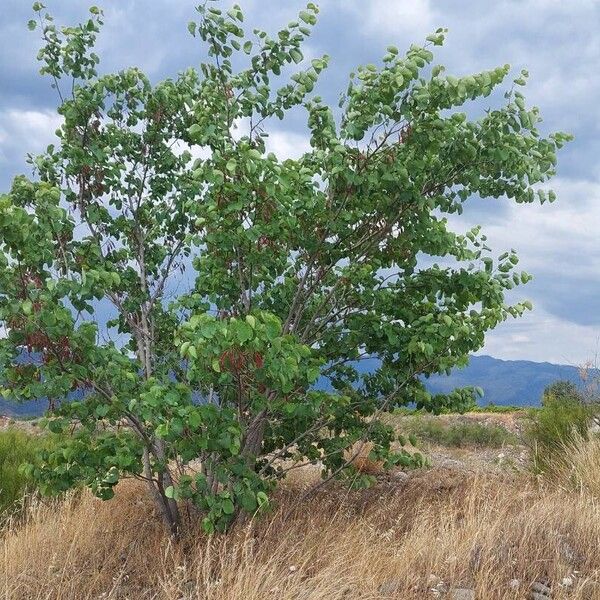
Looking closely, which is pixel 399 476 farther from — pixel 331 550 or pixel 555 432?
pixel 331 550

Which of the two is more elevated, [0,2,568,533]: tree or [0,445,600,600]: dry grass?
[0,2,568,533]: tree

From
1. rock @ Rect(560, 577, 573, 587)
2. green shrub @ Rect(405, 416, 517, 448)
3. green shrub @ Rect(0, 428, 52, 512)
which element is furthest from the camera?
green shrub @ Rect(405, 416, 517, 448)

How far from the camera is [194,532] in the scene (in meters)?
6.76

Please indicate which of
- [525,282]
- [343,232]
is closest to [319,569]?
[343,232]

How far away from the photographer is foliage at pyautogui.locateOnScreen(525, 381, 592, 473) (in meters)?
9.88

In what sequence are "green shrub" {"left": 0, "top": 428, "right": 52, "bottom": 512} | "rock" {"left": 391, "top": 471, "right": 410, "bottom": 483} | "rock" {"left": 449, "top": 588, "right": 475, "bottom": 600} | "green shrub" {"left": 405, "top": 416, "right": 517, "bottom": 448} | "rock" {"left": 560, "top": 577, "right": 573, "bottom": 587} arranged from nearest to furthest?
"rock" {"left": 449, "top": 588, "right": 475, "bottom": 600}
"rock" {"left": 560, "top": 577, "right": 573, "bottom": 587}
"green shrub" {"left": 0, "top": 428, "right": 52, "bottom": 512}
"rock" {"left": 391, "top": 471, "right": 410, "bottom": 483}
"green shrub" {"left": 405, "top": 416, "right": 517, "bottom": 448}

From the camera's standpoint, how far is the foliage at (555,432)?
988cm

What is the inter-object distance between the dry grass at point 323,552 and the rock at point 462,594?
0.03 m

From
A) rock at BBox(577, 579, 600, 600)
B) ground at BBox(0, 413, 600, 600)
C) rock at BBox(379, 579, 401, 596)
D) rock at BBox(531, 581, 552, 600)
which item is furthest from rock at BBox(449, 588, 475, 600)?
rock at BBox(577, 579, 600, 600)

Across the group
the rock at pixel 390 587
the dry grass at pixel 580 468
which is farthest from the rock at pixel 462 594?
the dry grass at pixel 580 468

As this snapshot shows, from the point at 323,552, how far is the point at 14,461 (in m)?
4.74

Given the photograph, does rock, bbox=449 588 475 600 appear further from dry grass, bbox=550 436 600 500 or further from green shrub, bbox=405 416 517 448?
green shrub, bbox=405 416 517 448

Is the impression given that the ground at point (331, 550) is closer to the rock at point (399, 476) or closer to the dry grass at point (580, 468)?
the dry grass at point (580, 468)

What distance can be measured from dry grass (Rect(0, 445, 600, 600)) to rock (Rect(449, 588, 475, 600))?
30mm
